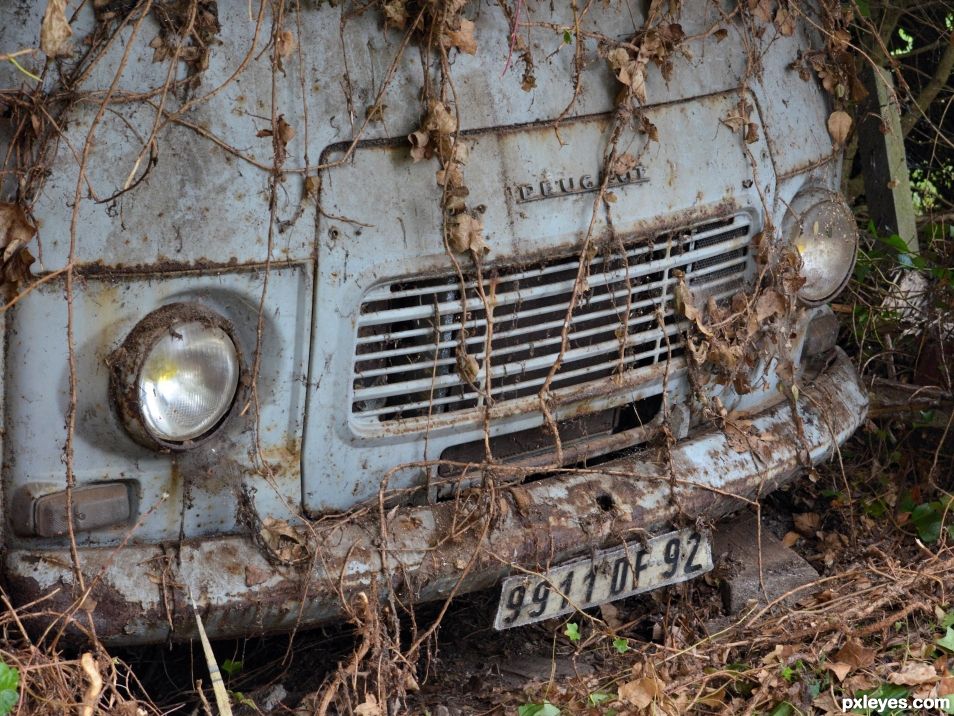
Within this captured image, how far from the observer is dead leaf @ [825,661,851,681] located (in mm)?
2896

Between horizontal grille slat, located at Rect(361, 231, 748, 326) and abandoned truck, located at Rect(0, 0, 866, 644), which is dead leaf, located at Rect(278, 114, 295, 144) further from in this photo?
horizontal grille slat, located at Rect(361, 231, 748, 326)

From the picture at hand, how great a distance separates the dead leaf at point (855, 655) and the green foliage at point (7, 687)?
1952 millimetres

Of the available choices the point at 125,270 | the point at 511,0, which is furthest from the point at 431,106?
the point at 125,270

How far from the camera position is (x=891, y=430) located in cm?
423

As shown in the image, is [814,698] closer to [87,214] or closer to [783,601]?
[783,601]

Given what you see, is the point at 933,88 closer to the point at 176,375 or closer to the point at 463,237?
the point at 463,237

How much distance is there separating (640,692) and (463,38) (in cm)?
157

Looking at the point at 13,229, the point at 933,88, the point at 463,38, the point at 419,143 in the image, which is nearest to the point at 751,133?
the point at 463,38

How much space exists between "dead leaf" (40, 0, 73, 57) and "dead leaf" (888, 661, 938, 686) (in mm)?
2377

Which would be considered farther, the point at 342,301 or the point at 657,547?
the point at 657,547

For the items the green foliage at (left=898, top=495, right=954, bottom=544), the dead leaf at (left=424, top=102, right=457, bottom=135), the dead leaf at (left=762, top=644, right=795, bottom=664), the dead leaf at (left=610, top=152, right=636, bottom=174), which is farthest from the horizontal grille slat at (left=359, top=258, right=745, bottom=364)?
the green foliage at (left=898, top=495, right=954, bottom=544)

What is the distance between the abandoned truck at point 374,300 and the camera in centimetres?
231

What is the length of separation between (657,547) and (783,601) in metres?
0.64

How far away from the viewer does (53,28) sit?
2.16 metres
